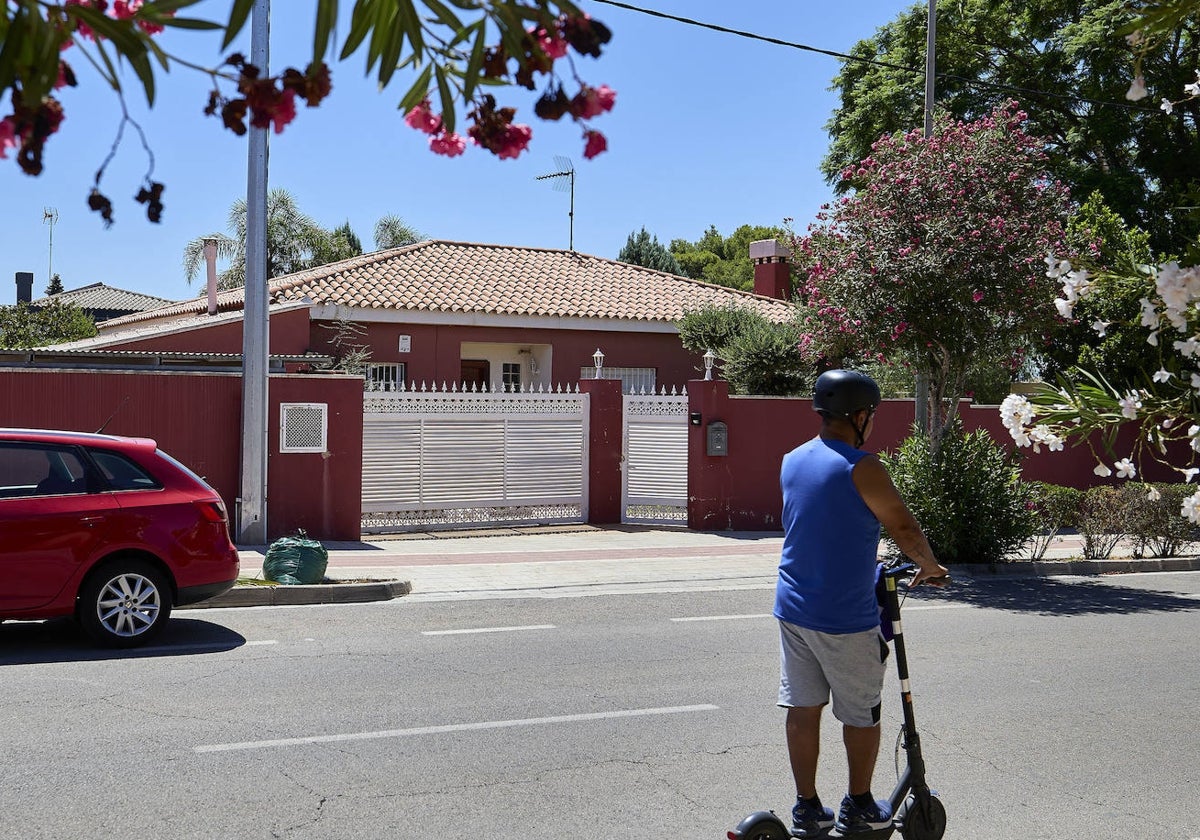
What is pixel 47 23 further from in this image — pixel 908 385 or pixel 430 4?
pixel 908 385

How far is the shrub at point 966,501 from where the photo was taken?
14.7m

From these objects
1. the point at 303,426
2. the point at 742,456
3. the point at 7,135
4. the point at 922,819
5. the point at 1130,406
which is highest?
the point at 7,135

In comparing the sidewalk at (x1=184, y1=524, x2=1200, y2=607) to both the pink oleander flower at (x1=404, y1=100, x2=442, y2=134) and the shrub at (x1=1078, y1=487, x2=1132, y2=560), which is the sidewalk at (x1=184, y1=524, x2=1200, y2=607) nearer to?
the shrub at (x1=1078, y1=487, x2=1132, y2=560)

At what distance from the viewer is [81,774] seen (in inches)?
232

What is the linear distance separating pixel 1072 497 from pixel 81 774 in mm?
15158

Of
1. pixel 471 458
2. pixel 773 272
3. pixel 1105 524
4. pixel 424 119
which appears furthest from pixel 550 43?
pixel 773 272

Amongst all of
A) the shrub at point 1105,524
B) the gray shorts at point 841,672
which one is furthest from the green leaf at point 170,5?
the shrub at point 1105,524

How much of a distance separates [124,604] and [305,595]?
110 inches

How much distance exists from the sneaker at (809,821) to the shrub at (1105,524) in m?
12.2

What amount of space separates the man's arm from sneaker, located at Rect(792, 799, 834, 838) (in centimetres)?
94

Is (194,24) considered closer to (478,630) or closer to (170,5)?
(170,5)

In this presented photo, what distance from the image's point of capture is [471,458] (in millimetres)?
17734

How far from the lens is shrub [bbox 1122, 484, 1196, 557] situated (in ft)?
52.4

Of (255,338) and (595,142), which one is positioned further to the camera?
(255,338)
